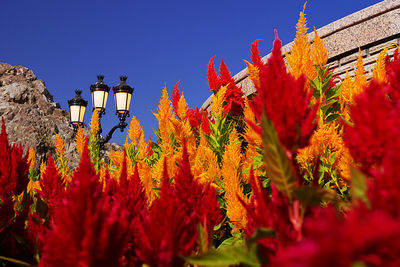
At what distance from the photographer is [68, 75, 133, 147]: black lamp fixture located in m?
11.3

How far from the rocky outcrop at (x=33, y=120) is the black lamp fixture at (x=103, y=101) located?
2176mm

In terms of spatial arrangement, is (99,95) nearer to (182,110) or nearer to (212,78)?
(212,78)

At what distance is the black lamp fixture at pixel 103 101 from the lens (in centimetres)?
1127

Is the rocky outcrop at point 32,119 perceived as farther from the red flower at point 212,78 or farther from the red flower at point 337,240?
the red flower at point 337,240

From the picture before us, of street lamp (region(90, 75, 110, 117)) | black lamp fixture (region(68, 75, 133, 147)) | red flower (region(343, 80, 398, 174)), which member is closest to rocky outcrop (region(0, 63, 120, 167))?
black lamp fixture (region(68, 75, 133, 147))

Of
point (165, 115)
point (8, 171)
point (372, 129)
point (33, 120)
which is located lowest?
point (372, 129)

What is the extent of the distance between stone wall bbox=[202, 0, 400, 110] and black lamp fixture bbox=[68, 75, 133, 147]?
7.37m

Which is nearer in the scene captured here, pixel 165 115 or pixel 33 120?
pixel 165 115

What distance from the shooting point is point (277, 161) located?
27.7 inches

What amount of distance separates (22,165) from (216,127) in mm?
2136

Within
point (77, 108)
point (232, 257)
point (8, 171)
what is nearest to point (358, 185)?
point (232, 257)

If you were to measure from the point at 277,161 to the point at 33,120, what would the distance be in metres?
18.1

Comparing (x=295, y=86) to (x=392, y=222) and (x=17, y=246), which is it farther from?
(x=17, y=246)

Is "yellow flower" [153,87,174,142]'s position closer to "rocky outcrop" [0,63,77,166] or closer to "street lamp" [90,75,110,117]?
"street lamp" [90,75,110,117]
